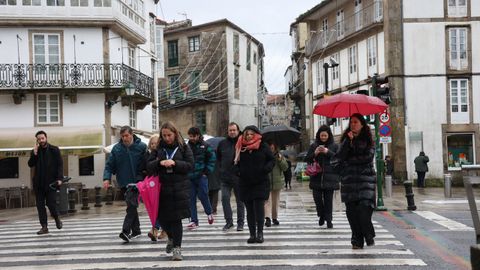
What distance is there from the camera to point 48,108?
1020 inches

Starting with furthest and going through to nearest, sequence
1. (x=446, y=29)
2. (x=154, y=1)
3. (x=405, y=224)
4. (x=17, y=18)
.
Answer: (x=154, y=1)
(x=446, y=29)
(x=17, y=18)
(x=405, y=224)

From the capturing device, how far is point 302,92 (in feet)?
167

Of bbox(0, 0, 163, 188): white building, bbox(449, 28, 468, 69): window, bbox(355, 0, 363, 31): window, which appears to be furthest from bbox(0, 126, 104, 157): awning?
bbox(449, 28, 468, 69): window

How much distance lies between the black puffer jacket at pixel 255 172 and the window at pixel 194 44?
122 feet

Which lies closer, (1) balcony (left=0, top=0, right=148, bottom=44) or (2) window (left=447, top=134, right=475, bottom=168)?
(1) balcony (left=0, top=0, right=148, bottom=44)

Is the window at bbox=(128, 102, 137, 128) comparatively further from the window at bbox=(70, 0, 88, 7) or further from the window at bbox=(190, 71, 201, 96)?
the window at bbox=(190, 71, 201, 96)

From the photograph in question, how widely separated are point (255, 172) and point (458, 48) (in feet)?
84.8

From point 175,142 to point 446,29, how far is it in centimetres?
2693

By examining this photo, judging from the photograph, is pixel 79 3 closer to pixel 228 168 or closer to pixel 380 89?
pixel 380 89

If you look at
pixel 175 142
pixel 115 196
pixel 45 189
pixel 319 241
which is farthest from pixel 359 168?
pixel 115 196

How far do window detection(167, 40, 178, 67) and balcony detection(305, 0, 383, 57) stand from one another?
33.4 ft

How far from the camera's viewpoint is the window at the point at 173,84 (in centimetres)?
4603

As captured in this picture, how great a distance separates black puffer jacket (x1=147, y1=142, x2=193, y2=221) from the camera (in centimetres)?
773

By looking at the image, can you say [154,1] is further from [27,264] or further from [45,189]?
[27,264]
